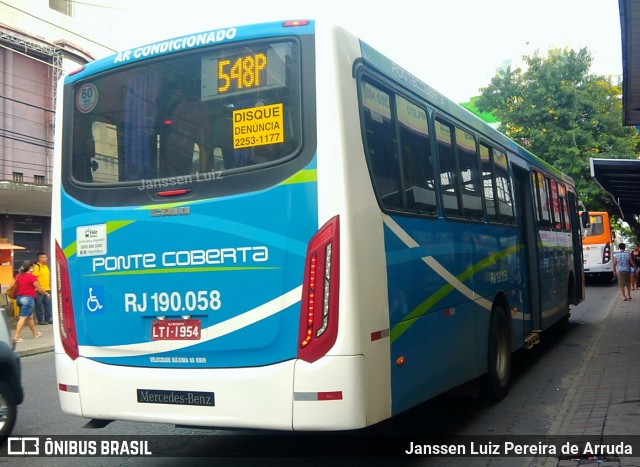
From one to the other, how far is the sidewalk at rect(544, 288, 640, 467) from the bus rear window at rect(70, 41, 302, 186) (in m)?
3.27

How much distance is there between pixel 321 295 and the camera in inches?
160

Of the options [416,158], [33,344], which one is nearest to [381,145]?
[416,158]

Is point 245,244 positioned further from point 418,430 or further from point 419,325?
point 418,430

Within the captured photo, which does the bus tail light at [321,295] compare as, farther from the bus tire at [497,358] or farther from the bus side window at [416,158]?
the bus tire at [497,358]

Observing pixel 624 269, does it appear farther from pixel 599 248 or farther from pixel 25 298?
pixel 25 298

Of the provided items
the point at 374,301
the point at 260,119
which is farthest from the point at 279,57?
the point at 374,301

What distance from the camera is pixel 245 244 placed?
4277 mm

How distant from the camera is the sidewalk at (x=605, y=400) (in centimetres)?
534

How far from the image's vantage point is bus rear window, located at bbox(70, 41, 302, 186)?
171 inches

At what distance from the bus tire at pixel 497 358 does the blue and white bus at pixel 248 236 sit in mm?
1693

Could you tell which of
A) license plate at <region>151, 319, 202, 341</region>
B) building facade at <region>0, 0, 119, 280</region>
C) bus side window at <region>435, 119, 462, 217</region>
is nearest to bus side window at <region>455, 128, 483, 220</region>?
bus side window at <region>435, 119, 462, 217</region>

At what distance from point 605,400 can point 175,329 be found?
4.61 m

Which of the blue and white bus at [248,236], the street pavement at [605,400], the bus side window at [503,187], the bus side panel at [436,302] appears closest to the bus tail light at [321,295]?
the blue and white bus at [248,236]

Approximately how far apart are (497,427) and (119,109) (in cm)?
441
